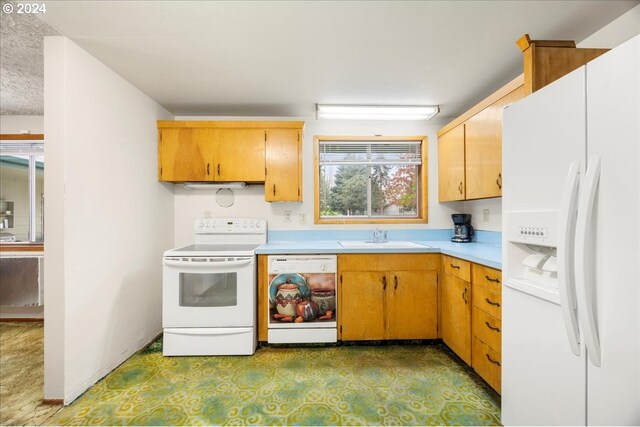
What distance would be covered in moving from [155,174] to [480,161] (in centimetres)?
309

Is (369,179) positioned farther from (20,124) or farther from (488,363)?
(20,124)

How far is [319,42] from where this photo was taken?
5.93 ft

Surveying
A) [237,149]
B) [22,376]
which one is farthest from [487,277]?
[22,376]

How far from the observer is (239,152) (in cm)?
286

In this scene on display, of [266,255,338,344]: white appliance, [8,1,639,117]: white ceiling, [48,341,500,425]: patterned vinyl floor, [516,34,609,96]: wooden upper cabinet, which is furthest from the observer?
[266,255,338,344]: white appliance

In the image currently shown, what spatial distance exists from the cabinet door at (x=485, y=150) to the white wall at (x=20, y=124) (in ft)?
15.7

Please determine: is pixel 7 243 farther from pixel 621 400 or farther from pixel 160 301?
pixel 621 400

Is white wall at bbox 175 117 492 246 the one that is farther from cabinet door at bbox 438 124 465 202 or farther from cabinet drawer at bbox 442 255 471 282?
cabinet drawer at bbox 442 255 471 282

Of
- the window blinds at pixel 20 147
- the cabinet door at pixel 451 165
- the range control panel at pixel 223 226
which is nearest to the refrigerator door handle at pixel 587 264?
the cabinet door at pixel 451 165

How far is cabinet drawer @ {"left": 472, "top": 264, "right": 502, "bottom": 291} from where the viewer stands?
1.73 m

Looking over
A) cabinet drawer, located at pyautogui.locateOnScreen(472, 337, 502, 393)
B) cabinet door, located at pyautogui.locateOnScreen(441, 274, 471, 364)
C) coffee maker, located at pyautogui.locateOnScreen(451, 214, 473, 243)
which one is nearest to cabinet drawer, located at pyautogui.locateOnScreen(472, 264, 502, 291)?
cabinet door, located at pyautogui.locateOnScreen(441, 274, 471, 364)

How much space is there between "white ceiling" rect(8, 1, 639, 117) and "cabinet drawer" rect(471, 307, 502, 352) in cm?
184

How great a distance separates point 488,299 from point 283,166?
2.14 m

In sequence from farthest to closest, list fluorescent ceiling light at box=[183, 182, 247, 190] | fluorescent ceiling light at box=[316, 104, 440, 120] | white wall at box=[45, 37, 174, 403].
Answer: fluorescent ceiling light at box=[183, 182, 247, 190] < fluorescent ceiling light at box=[316, 104, 440, 120] < white wall at box=[45, 37, 174, 403]
